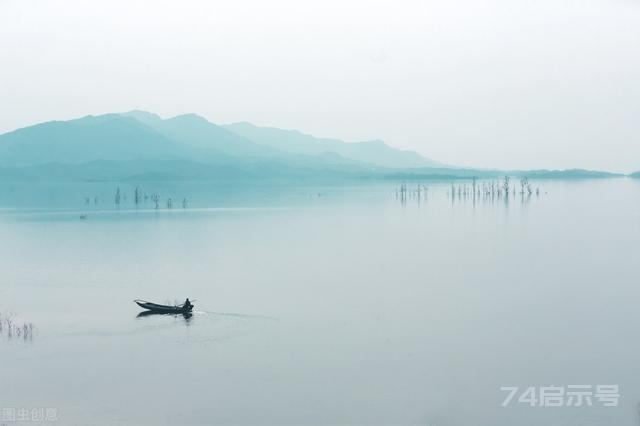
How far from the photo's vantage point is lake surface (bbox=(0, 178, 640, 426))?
60.1ft

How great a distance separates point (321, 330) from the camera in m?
25.6

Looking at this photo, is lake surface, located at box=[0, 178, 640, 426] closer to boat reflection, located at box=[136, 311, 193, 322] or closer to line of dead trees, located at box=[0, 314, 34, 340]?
line of dead trees, located at box=[0, 314, 34, 340]

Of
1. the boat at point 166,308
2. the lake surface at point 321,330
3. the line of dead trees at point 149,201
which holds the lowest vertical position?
the lake surface at point 321,330

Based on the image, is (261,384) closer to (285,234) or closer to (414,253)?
(414,253)

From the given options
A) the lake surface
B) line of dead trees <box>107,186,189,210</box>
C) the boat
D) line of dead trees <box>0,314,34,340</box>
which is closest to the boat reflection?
the boat

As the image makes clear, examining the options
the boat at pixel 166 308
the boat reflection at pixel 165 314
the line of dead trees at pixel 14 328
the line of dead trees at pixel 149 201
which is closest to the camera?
the line of dead trees at pixel 14 328

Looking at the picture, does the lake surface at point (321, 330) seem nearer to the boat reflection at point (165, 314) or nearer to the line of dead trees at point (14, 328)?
the line of dead trees at point (14, 328)

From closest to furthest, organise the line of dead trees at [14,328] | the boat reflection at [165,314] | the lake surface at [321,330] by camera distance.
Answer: the lake surface at [321,330] < the line of dead trees at [14,328] < the boat reflection at [165,314]

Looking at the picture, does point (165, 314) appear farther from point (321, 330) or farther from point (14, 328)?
point (321, 330)

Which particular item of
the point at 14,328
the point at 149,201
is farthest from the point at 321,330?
the point at 149,201

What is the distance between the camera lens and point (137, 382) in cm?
2006

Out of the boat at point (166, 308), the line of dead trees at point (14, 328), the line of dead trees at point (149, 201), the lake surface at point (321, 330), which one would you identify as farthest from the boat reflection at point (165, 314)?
the line of dead trees at point (149, 201)

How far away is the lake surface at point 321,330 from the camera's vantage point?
1833 centimetres

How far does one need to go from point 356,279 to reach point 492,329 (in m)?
12.0
